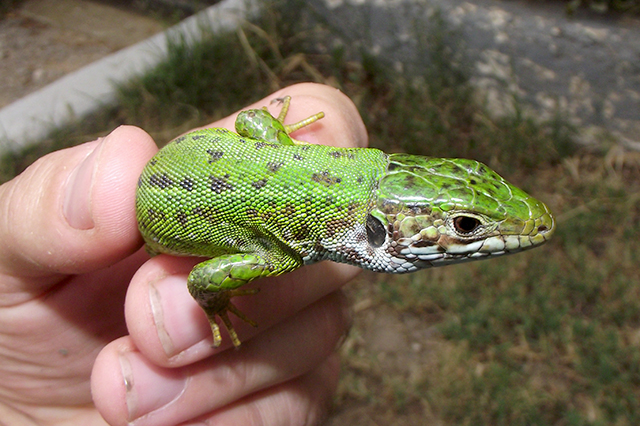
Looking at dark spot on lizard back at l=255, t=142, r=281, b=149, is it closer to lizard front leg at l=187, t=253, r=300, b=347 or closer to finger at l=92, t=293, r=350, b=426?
lizard front leg at l=187, t=253, r=300, b=347

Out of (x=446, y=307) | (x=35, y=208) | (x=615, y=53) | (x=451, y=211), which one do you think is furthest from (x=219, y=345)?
(x=615, y=53)

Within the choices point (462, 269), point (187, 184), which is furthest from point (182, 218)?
point (462, 269)

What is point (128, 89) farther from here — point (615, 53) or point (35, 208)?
point (615, 53)

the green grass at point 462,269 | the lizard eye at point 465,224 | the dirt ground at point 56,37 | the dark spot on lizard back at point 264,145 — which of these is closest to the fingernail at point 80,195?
the dark spot on lizard back at point 264,145

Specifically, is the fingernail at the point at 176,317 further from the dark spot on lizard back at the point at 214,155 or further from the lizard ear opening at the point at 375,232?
the lizard ear opening at the point at 375,232

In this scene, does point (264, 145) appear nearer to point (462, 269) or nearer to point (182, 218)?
point (182, 218)

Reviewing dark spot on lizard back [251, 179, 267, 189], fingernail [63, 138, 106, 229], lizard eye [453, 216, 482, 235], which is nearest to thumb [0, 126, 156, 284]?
fingernail [63, 138, 106, 229]
